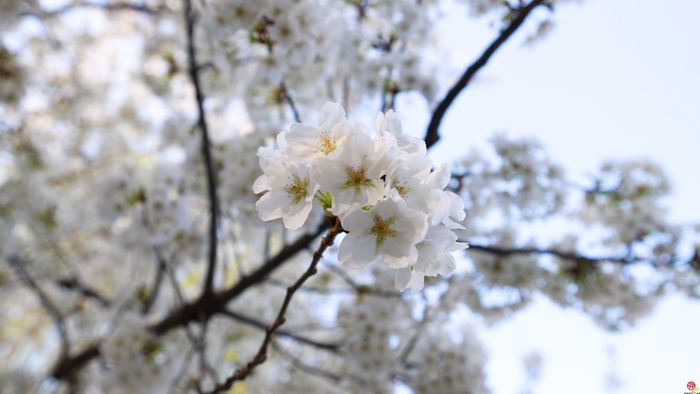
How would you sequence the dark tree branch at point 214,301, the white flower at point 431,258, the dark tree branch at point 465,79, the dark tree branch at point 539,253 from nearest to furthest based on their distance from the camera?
1. the white flower at point 431,258
2. the dark tree branch at point 465,79
3. the dark tree branch at point 539,253
4. the dark tree branch at point 214,301

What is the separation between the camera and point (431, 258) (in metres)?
1.27

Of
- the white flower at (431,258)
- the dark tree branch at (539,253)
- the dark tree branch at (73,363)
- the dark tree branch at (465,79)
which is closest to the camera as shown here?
the white flower at (431,258)

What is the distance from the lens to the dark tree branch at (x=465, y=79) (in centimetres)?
200

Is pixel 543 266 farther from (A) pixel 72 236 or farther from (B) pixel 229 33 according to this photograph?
(A) pixel 72 236

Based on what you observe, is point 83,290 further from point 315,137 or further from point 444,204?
point 444,204

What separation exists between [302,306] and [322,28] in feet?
11.0

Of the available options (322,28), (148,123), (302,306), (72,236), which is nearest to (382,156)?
(322,28)

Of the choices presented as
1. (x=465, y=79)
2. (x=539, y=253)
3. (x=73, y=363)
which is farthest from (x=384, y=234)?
(x=73, y=363)

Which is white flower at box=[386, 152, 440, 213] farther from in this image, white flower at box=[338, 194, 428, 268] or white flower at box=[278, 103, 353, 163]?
white flower at box=[278, 103, 353, 163]

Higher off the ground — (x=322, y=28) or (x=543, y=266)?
(x=322, y=28)

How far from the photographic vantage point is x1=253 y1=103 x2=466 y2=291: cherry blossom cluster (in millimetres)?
1166

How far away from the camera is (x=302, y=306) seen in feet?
18.1

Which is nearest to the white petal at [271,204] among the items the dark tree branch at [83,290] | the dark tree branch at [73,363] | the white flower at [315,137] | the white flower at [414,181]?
the white flower at [315,137]

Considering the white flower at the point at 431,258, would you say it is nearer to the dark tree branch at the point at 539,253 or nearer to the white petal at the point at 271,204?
the white petal at the point at 271,204
